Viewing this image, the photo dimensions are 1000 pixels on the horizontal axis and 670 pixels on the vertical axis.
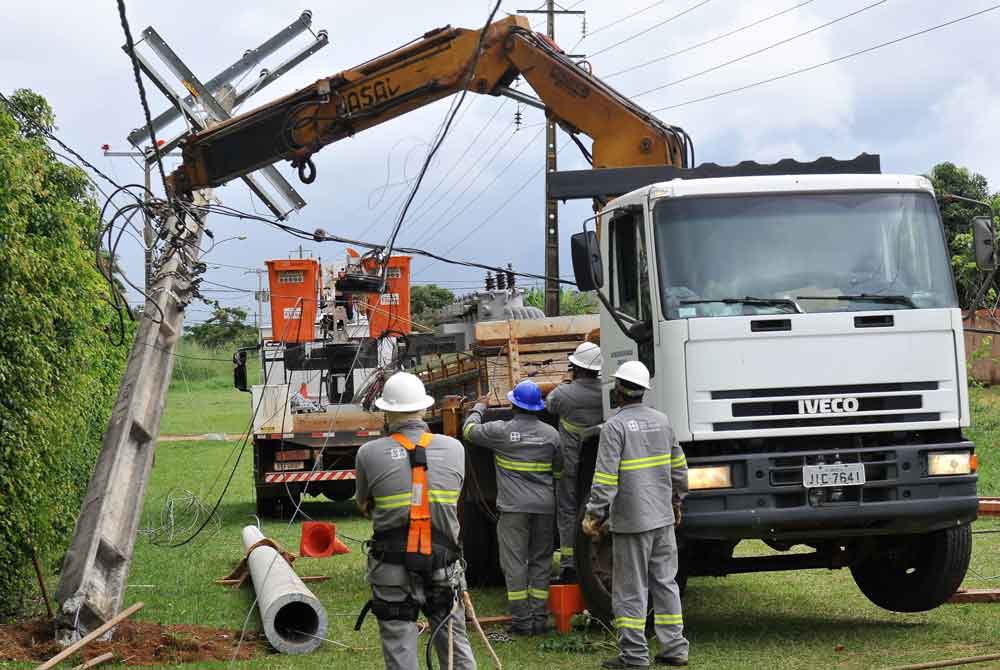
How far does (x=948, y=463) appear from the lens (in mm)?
9164

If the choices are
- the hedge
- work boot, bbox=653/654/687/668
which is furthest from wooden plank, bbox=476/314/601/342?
work boot, bbox=653/654/687/668

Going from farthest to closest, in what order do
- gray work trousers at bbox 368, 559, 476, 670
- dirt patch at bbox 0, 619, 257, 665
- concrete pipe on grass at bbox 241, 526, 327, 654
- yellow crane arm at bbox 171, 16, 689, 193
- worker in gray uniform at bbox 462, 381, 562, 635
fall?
yellow crane arm at bbox 171, 16, 689, 193 < worker in gray uniform at bbox 462, 381, 562, 635 < concrete pipe on grass at bbox 241, 526, 327, 654 < dirt patch at bbox 0, 619, 257, 665 < gray work trousers at bbox 368, 559, 476, 670

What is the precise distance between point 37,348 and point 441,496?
457cm

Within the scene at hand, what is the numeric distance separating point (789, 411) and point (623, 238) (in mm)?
1863

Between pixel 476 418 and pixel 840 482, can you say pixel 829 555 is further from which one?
pixel 476 418

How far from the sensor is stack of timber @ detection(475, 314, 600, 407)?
41.4 feet

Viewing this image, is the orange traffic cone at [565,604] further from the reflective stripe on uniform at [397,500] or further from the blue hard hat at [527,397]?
the reflective stripe on uniform at [397,500]

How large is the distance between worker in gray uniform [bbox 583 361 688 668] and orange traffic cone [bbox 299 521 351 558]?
7512 millimetres

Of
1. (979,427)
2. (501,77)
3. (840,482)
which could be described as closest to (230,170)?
(501,77)

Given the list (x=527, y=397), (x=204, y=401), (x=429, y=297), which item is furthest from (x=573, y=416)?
(x=204, y=401)

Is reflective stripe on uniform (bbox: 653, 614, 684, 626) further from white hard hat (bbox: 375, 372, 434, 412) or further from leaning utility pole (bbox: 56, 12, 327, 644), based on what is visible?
leaning utility pole (bbox: 56, 12, 327, 644)

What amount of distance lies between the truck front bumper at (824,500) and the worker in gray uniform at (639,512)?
0.23 m

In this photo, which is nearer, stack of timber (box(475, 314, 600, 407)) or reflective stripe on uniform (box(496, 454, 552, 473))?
reflective stripe on uniform (box(496, 454, 552, 473))

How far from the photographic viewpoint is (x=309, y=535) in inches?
628
